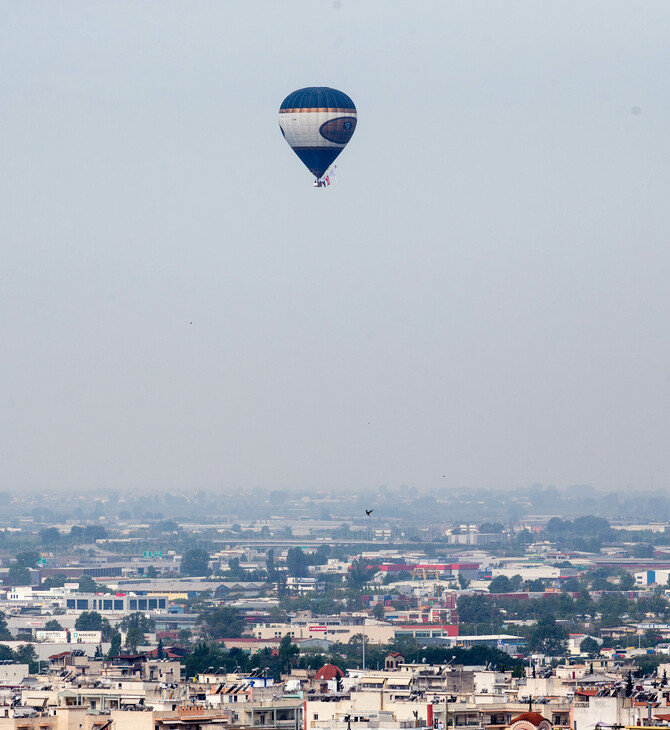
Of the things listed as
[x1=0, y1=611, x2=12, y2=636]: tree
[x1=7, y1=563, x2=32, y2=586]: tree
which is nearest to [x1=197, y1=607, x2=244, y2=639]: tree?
[x1=0, y1=611, x2=12, y2=636]: tree

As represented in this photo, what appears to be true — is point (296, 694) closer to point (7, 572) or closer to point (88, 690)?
point (88, 690)

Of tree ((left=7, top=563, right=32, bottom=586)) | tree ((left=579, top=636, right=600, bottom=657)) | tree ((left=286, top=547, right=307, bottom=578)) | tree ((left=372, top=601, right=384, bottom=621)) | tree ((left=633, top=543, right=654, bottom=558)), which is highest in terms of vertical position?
tree ((left=633, top=543, right=654, bottom=558))

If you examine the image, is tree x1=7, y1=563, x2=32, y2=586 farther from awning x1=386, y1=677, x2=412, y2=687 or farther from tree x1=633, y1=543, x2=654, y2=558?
awning x1=386, y1=677, x2=412, y2=687

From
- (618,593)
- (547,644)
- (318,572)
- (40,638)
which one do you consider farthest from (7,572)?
(547,644)

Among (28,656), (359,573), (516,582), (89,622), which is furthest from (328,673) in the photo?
(359,573)

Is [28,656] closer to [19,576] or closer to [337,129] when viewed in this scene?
[337,129]
